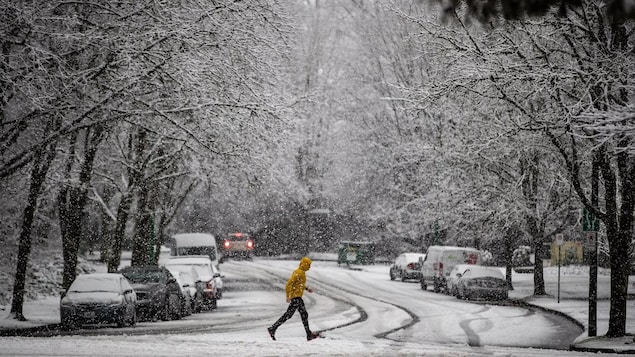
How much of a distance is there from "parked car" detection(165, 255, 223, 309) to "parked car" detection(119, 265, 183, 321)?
164 inches

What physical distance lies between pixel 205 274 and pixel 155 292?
742 cm

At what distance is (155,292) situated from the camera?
26.6m

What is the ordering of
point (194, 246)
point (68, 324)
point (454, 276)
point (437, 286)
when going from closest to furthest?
point (68, 324) → point (454, 276) → point (437, 286) → point (194, 246)

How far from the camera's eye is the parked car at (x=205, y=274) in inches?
1278

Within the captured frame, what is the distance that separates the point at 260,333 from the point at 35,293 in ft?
52.6

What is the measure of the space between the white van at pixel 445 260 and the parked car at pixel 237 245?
102 feet

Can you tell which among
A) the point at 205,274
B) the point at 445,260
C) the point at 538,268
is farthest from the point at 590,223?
the point at 445,260

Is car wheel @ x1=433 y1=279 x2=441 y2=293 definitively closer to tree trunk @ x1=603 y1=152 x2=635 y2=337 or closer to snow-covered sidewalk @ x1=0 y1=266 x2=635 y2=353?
snow-covered sidewalk @ x1=0 y1=266 x2=635 y2=353

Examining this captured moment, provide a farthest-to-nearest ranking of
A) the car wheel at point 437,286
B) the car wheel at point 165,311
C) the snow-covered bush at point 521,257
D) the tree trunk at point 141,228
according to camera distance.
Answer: the snow-covered bush at point 521,257 → the car wheel at point 437,286 → the tree trunk at point 141,228 → the car wheel at point 165,311

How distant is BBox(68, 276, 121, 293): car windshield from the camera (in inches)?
958

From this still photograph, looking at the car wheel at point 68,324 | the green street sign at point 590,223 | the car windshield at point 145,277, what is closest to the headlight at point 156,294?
the car windshield at point 145,277

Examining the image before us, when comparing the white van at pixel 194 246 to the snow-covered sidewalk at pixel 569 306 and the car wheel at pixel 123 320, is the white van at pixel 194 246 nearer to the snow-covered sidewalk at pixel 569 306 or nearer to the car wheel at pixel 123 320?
the snow-covered sidewalk at pixel 569 306

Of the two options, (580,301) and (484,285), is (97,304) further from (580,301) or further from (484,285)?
(580,301)

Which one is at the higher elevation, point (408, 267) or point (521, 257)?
point (521, 257)
